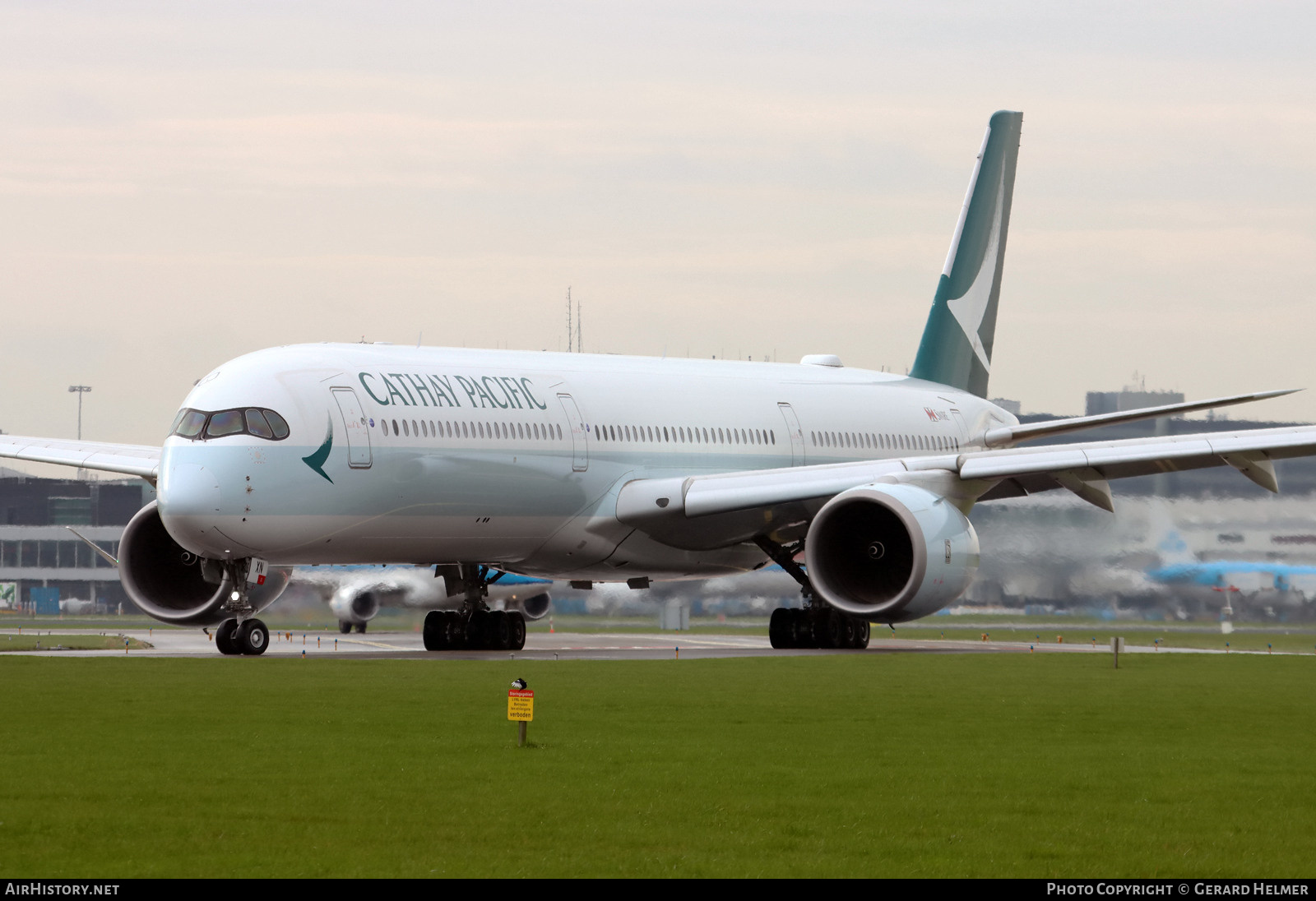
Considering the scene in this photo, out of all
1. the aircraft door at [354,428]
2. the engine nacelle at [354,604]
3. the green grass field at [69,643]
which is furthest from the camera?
the engine nacelle at [354,604]

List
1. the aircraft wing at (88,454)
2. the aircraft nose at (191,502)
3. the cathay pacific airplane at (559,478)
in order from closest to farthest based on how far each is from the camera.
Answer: the aircraft nose at (191,502), the cathay pacific airplane at (559,478), the aircraft wing at (88,454)

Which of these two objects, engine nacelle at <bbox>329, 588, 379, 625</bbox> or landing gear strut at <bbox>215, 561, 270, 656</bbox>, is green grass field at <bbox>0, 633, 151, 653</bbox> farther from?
landing gear strut at <bbox>215, 561, 270, 656</bbox>

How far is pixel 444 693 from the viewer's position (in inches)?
805

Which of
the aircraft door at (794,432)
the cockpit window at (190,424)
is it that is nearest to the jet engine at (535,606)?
the aircraft door at (794,432)

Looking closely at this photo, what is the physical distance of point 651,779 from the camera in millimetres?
13531

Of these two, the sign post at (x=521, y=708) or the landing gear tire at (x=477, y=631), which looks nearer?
the sign post at (x=521, y=708)

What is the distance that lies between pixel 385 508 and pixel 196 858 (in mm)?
17103

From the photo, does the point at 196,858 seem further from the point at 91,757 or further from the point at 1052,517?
the point at 1052,517

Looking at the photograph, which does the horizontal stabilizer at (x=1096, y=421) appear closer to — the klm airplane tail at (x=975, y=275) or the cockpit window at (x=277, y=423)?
the klm airplane tail at (x=975, y=275)

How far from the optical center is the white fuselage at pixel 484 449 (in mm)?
25938

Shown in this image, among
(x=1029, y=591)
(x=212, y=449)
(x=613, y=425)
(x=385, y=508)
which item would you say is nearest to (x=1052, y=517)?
(x=1029, y=591)

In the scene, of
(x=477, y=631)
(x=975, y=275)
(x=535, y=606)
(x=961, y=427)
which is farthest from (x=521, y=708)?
(x=535, y=606)

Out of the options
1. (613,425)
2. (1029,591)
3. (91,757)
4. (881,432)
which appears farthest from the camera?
(1029,591)

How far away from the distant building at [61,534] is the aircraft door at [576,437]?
62.8 m
